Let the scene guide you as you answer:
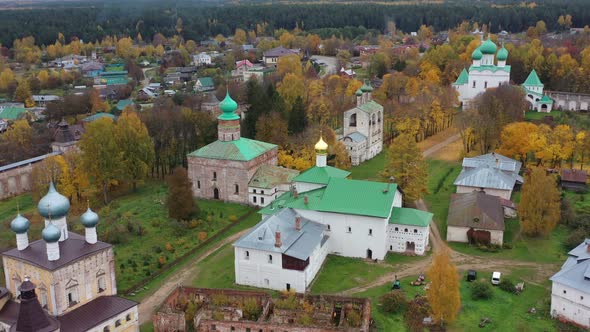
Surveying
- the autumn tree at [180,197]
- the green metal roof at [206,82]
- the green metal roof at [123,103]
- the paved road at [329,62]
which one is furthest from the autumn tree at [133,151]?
the paved road at [329,62]

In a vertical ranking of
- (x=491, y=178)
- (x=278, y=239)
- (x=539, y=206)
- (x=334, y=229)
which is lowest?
(x=334, y=229)

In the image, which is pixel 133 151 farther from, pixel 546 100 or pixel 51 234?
pixel 546 100

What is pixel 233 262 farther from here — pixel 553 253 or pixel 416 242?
pixel 553 253

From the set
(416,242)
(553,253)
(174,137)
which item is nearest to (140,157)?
(174,137)

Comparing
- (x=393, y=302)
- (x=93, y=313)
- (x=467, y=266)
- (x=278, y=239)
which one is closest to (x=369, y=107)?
(x=467, y=266)

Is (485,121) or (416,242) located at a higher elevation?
(485,121)

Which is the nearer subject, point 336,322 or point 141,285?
point 336,322

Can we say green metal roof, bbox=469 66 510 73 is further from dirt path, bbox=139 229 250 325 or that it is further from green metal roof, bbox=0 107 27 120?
green metal roof, bbox=0 107 27 120
